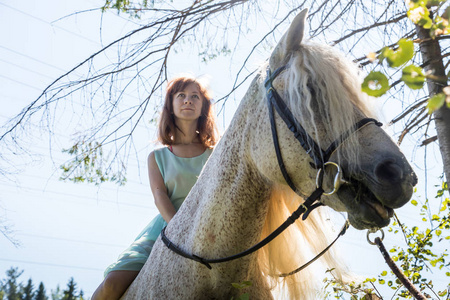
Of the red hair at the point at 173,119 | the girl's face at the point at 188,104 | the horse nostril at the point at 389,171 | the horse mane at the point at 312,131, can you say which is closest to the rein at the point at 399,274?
the horse mane at the point at 312,131

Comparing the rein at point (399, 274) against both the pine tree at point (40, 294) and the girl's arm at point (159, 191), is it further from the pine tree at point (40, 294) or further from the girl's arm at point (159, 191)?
the pine tree at point (40, 294)

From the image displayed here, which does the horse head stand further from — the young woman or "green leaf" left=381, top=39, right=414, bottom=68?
the young woman

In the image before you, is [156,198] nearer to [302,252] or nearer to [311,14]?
[302,252]

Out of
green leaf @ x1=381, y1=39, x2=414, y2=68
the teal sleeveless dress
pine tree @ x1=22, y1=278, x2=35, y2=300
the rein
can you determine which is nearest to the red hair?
the teal sleeveless dress

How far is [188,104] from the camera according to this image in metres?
3.23

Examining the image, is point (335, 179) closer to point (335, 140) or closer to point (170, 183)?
point (335, 140)

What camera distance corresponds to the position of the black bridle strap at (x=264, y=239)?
1813mm

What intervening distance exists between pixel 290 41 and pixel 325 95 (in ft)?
1.22

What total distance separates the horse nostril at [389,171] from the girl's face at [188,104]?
1830mm

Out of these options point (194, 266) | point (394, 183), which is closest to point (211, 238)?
point (194, 266)

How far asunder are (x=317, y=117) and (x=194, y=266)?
0.94 m

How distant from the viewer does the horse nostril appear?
5.16 ft

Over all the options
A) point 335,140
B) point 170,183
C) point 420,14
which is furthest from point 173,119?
point 420,14

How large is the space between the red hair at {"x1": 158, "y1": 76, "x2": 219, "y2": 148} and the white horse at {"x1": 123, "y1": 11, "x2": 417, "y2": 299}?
0.97 m
